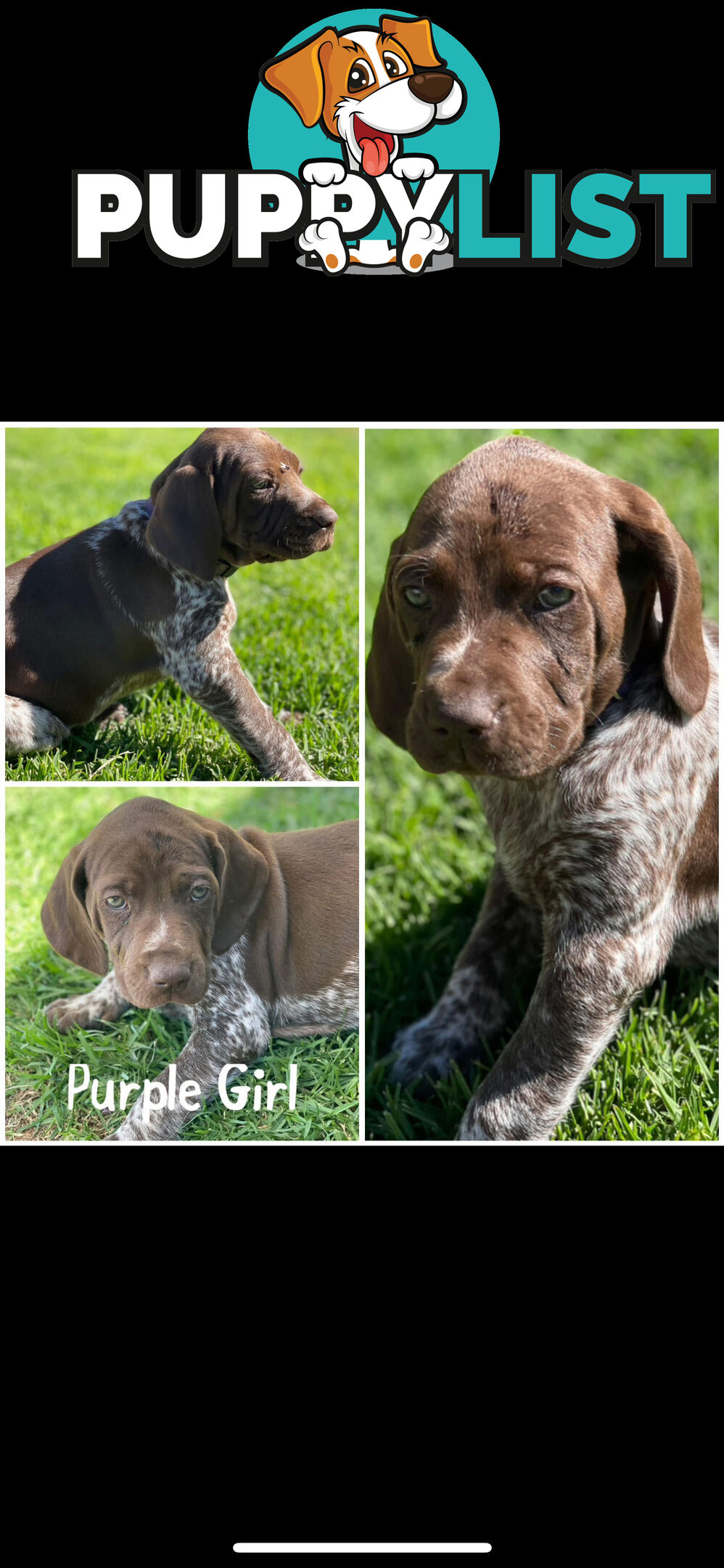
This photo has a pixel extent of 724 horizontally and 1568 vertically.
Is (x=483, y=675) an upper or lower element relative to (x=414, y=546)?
lower

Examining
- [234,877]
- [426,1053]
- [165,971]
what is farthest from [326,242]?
[426,1053]

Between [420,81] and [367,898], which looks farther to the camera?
[367,898]

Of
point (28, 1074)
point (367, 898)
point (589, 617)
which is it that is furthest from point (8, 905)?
point (589, 617)

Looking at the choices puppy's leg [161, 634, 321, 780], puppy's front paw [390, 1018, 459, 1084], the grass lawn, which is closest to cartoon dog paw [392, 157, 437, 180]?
puppy's leg [161, 634, 321, 780]

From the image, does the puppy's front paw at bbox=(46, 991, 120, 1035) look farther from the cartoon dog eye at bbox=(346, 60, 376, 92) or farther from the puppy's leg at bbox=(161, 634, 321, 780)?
the cartoon dog eye at bbox=(346, 60, 376, 92)

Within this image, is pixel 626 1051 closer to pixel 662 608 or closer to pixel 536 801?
pixel 536 801

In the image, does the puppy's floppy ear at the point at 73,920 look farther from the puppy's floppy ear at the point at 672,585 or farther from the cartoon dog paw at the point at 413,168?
the cartoon dog paw at the point at 413,168
